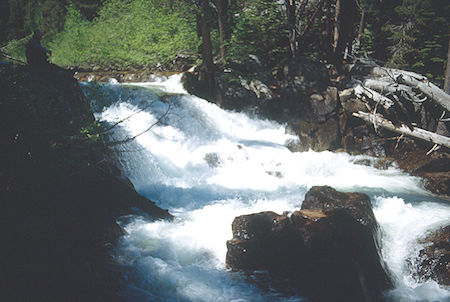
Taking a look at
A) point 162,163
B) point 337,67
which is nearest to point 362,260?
point 162,163

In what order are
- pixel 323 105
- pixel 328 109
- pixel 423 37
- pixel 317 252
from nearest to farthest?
pixel 317 252
pixel 328 109
pixel 323 105
pixel 423 37

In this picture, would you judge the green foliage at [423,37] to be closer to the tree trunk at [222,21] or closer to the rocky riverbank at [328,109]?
the rocky riverbank at [328,109]

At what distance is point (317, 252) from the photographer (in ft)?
13.3

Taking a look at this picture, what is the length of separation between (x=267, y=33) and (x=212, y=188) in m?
9.14

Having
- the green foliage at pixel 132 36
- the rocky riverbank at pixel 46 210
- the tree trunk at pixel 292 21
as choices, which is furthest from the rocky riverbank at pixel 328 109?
the rocky riverbank at pixel 46 210

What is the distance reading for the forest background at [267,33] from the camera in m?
12.2

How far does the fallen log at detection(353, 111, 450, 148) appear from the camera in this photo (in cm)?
870

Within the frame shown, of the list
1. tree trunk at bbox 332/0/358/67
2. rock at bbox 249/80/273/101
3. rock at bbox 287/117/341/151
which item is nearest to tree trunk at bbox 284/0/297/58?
tree trunk at bbox 332/0/358/67

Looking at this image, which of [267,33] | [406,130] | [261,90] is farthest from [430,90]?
[267,33]

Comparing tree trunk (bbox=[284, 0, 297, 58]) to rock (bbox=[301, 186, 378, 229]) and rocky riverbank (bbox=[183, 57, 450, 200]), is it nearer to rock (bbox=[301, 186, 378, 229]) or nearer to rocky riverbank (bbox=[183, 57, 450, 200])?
rocky riverbank (bbox=[183, 57, 450, 200])

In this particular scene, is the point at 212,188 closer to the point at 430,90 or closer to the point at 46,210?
the point at 46,210

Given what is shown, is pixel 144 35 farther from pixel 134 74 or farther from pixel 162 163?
pixel 162 163

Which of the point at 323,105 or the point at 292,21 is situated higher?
the point at 292,21

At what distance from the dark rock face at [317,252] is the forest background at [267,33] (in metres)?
8.96
